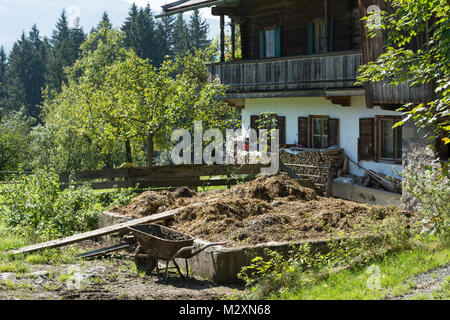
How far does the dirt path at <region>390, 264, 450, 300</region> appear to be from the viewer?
6797 millimetres

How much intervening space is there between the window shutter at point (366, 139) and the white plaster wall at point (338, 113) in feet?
0.59

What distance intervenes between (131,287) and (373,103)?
8.09 meters

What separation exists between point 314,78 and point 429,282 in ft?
41.6

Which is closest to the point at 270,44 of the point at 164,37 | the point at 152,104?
the point at 152,104

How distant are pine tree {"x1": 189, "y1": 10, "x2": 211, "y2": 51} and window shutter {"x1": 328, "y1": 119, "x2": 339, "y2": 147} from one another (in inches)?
3166

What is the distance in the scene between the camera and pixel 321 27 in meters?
21.8

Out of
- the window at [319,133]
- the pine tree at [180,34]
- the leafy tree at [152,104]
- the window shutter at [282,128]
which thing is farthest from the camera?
the pine tree at [180,34]

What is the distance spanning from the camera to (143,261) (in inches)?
386

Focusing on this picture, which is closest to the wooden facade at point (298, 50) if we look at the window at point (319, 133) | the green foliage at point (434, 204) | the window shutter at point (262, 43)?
the window shutter at point (262, 43)

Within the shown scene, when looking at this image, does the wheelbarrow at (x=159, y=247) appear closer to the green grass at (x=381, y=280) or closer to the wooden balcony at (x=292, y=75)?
the green grass at (x=381, y=280)

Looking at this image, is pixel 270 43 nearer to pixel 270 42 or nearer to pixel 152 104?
pixel 270 42

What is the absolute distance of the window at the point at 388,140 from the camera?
17.6 m

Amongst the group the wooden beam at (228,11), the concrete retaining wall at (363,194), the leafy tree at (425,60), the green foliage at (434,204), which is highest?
the wooden beam at (228,11)
